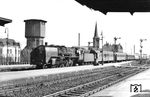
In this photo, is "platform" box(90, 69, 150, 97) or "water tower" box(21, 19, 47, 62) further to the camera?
"water tower" box(21, 19, 47, 62)

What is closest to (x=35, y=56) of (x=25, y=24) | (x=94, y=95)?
(x=94, y=95)

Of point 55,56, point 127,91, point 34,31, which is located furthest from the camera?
point 34,31

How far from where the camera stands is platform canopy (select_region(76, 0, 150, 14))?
932 cm

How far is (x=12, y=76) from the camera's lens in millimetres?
23516

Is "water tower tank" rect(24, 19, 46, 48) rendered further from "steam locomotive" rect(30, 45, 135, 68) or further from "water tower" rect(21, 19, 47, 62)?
"steam locomotive" rect(30, 45, 135, 68)

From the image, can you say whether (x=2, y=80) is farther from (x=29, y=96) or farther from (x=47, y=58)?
(x=47, y=58)

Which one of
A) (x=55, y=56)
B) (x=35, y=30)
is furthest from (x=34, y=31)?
(x=55, y=56)

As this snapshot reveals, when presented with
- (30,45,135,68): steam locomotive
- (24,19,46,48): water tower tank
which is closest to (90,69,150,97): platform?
(30,45,135,68): steam locomotive

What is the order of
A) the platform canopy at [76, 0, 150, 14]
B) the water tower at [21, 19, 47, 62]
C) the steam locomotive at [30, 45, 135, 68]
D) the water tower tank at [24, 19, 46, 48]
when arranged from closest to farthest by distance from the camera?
1. the platform canopy at [76, 0, 150, 14]
2. the steam locomotive at [30, 45, 135, 68]
3. the water tower at [21, 19, 47, 62]
4. the water tower tank at [24, 19, 46, 48]

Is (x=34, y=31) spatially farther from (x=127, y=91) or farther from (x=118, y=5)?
(x=118, y=5)

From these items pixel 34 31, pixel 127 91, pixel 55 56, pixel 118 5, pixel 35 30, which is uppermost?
pixel 35 30

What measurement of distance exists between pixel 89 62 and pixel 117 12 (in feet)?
155

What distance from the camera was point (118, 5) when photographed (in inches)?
393

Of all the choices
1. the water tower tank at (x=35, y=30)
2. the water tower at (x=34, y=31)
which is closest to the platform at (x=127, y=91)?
the water tower at (x=34, y=31)
